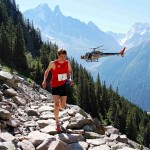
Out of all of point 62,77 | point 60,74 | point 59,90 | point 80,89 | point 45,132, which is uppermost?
point 60,74

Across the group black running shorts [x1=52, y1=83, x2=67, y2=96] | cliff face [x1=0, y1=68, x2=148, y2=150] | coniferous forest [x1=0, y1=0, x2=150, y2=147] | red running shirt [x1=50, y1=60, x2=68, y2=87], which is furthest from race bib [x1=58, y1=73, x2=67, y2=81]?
coniferous forest [x1=0, y1=0, x2=150, y2=147]

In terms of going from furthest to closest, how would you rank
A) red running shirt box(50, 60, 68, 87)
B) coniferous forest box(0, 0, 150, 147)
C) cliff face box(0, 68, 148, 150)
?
coniferous forest box(0, 0, 150, 147) → red running shirt box(50, 60, 68, 87) → cliff face box(0, 68, 148, 150)

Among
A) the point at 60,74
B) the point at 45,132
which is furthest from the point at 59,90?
the point at 45,132

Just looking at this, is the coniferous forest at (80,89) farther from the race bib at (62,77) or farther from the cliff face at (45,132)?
the race bib at (62,77)

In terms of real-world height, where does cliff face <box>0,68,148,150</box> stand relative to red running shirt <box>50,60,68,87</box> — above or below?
below

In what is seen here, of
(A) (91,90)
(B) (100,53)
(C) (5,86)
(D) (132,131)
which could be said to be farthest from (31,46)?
(C) (5,86)

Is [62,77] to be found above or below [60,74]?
below

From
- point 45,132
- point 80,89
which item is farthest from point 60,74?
point 80,89

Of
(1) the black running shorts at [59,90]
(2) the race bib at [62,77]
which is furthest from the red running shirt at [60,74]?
(1) the black running shorts at [59,90]

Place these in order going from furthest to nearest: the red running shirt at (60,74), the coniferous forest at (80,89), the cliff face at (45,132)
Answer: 1. the coniferous forest at (80,89)
2. the red running shirt at (60,74)
3. the cliff face at (45,132)

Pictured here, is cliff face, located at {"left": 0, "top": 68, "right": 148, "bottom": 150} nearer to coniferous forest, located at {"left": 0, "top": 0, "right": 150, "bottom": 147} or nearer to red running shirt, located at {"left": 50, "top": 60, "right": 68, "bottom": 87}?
red running shirt, located at {"left": 50, "top": 60, "right": 68, "bottom": 87}

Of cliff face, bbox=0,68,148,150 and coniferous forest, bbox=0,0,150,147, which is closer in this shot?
cliff face, bbox=0,68,148,150

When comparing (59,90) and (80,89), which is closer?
(59,90)

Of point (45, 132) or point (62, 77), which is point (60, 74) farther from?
point (45, 132)
